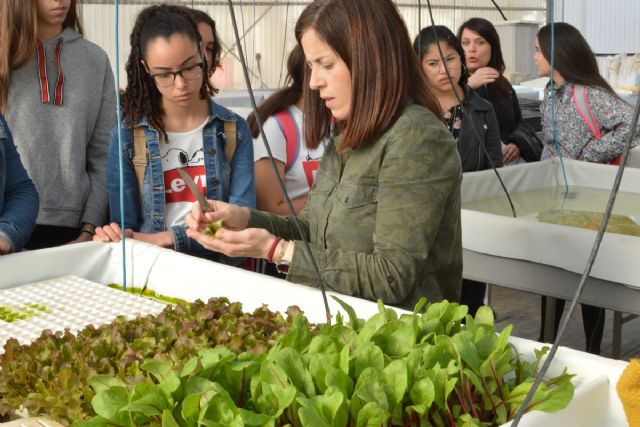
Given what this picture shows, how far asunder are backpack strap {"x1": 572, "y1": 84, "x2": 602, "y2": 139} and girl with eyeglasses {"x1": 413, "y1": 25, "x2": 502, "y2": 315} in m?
0.43

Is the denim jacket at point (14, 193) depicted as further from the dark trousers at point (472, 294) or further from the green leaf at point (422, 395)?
the dark trousers at point (472, 294)

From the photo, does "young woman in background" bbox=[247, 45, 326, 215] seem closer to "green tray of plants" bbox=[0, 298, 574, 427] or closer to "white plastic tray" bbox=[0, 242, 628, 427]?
"white plastic tray" bbox=[0, 242, 628, 427]

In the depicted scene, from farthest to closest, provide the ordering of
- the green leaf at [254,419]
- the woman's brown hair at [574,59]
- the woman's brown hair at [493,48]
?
1. the woman's brown hair at [493,48]
2. the woman's brown hair at [574,59]
3. the green leaf at [254,419]

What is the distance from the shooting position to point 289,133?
7.14 ft

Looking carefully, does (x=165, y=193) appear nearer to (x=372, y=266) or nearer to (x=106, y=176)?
(x=106, y=176)

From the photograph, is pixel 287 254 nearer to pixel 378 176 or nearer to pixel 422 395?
pixel 378 176

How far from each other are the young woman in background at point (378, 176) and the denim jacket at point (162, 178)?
492mm

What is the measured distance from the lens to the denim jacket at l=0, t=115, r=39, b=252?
1832mm

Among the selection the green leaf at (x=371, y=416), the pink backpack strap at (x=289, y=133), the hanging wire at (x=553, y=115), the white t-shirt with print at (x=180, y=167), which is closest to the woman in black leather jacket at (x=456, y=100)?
the hanging wire at (x=553, y=115)

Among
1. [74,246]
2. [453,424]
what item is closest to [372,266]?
[453,424]

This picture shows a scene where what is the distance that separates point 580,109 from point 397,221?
2.16m

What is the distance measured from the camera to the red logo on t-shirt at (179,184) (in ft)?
6.36

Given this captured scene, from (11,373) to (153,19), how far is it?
1116 mm

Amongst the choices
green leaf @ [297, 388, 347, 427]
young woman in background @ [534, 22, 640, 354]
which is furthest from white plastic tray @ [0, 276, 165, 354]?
young woman in background @ [534, 22, 640, 354]
